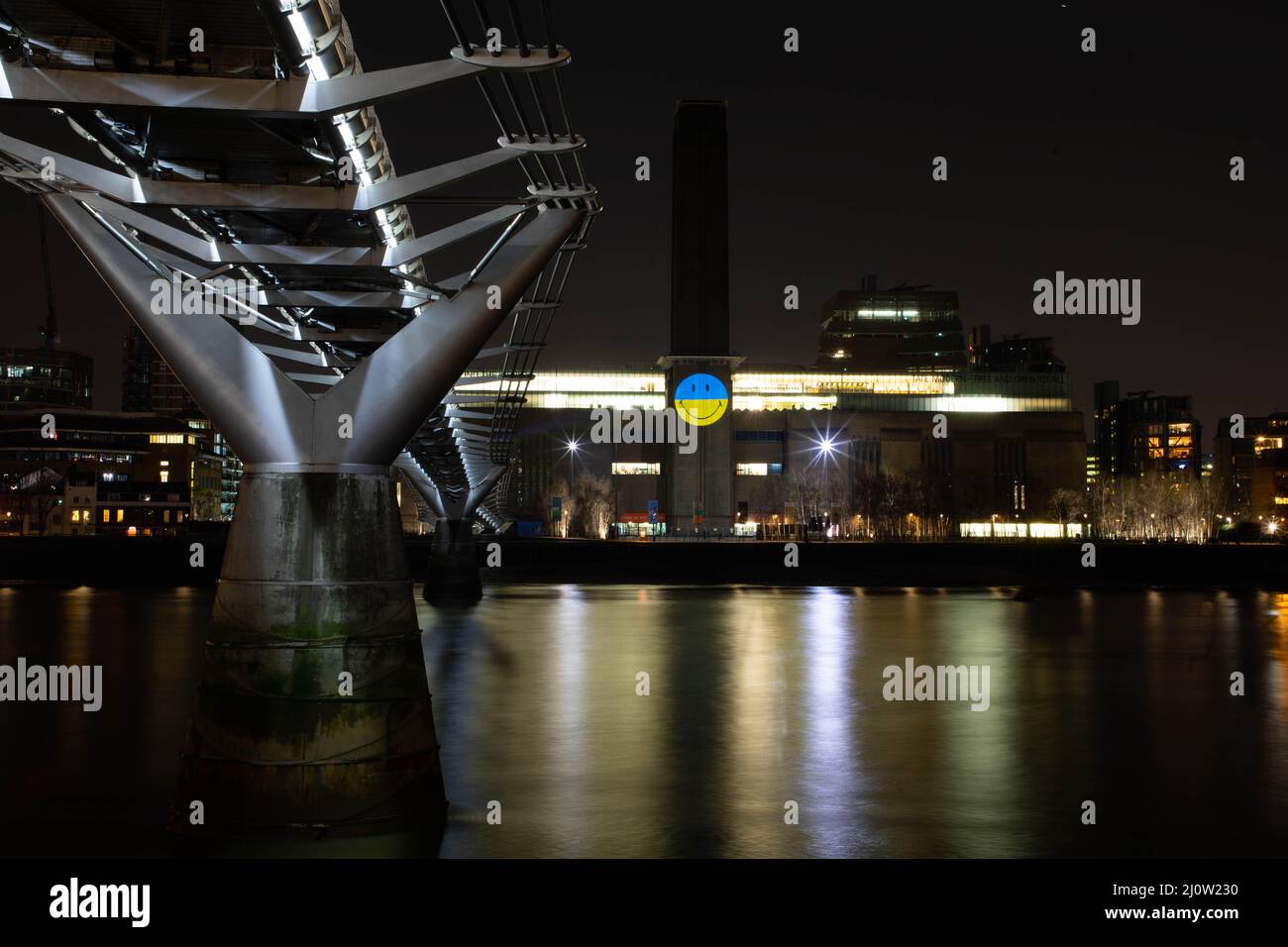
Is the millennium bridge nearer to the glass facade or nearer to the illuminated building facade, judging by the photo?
the illuminated building facade

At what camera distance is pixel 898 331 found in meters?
190

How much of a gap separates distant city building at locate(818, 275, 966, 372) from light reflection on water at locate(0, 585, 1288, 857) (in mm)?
145012

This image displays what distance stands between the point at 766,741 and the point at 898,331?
17168 centimetres

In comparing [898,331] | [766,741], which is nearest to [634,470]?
[898,331]

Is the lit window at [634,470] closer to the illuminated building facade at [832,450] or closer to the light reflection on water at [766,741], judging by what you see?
the illuminated building facade at [832,450]

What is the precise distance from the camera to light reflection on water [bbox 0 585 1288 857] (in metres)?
16.9

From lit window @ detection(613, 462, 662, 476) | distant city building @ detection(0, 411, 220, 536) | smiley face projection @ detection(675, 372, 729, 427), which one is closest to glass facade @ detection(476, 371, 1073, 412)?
lit window @ detection(613, 462, 662, 476)

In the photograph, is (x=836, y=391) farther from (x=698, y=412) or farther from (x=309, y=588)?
(x=309, y=588)

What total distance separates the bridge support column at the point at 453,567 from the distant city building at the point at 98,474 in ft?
274

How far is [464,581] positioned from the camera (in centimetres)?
5756

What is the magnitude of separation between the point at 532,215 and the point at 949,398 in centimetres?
14220
